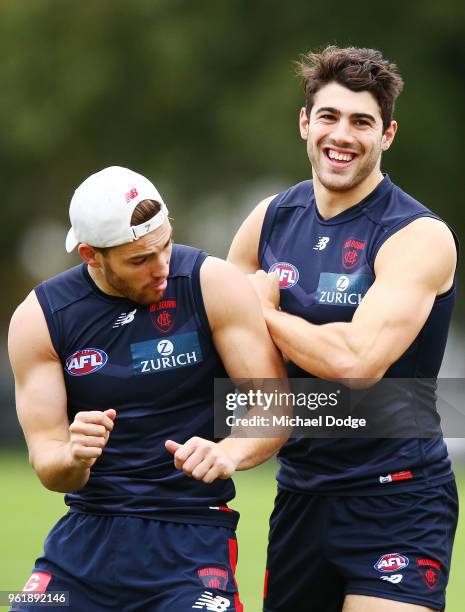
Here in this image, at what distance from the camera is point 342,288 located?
607 cm

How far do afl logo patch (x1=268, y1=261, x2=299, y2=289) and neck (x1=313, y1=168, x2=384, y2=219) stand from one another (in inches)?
11.4

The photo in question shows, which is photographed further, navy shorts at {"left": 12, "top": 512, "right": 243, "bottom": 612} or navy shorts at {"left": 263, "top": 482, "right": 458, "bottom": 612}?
navy shorts at {"left": 263, "top": 482, "right": 458, "bottom": 612}

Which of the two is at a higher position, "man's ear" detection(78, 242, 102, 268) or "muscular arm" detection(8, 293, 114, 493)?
"man's ear" detection(78, 242, 102, 268)

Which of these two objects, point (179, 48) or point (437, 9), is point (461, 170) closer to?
point (437, 9)

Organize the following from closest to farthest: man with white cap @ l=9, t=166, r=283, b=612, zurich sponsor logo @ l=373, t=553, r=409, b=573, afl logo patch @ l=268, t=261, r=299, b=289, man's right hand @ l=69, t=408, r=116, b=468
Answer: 1. man's right hand @ l=69, t=408, r=116, b=468
2. man with white cap @ l=9, t=166, r=283, b=612
3. zurich sponsor logo @ l=373, t=553, r=409, b=573
4. afl logo patch @ l=268, t=261, r=299, b=289

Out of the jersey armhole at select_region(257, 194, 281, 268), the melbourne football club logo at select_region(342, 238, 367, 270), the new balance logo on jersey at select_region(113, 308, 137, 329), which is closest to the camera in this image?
the new balance logo on jersey at select_region(113, 308, 137, 329)

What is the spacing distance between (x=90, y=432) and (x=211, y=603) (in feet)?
2.60

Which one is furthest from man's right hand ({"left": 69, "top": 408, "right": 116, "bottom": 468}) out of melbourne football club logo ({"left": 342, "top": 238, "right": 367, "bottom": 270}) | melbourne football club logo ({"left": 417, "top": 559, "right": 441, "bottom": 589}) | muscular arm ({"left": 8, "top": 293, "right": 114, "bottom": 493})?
melbourne football club logo ({"left": 417, "top": 559, "right": 441, "bottom": 589})

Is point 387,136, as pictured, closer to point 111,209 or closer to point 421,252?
point 421,252

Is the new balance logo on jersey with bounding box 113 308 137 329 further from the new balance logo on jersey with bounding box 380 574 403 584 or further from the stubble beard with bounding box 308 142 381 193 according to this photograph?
the new balance logo on jersey with bounding box 380 574 403 584

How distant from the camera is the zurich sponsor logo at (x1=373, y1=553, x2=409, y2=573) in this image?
598 cm

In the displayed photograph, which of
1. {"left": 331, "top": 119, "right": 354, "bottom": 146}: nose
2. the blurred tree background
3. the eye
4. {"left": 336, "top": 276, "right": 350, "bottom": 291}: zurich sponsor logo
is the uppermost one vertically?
the blurred tree background

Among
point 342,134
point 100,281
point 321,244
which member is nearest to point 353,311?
point 321,244

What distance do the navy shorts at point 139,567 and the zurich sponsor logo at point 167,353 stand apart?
2.00 ft
